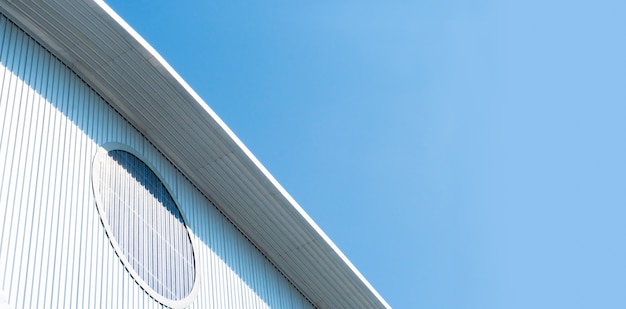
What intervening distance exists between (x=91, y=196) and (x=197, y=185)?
171 inches

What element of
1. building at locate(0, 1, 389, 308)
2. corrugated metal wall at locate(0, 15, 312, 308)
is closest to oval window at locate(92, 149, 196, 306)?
building at locate(0, 1, 389, 308)

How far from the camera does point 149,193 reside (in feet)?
51.8

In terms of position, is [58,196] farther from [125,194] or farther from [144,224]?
[144,224]

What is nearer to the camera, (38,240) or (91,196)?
(38,240)

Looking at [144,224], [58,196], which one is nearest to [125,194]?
[144,224]

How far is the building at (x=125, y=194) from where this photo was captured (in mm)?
12305

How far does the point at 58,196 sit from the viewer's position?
12898mm

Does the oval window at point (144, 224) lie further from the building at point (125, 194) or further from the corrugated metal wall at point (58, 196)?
the corrugated metal wall at point (58, 196)

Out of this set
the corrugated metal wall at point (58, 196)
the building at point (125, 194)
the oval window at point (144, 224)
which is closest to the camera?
the corrugated metal wall at point (58, 196)

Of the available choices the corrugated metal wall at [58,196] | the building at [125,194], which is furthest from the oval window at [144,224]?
the corrugated metal wall at [58,196]

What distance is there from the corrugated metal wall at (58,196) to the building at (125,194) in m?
0.02

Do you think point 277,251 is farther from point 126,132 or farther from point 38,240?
point 38,240

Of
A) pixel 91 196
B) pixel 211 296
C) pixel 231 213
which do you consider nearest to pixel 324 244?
pixel 231 213

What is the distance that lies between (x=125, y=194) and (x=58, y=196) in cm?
200
